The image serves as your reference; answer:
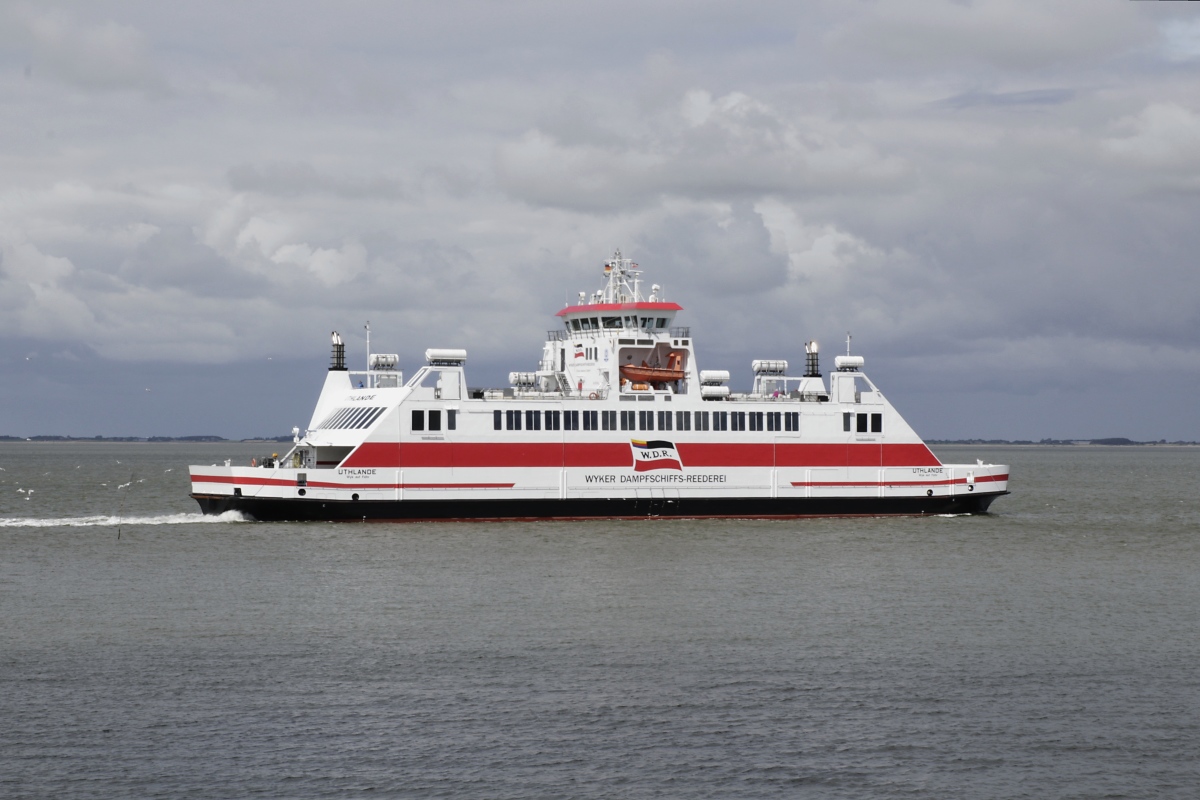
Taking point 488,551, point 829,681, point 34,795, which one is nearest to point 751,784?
point 829,681

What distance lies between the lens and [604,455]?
166 feet

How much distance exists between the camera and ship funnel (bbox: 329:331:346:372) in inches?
2099

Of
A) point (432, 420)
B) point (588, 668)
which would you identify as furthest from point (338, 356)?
point (588, 668)

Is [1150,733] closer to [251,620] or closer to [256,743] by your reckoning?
[256,743]

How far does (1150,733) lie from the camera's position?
67.4 feet

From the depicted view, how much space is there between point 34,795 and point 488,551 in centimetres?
Result: 2482

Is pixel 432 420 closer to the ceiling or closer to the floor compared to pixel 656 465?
closer to the ceiling

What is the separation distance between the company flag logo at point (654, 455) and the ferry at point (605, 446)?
0.20ft

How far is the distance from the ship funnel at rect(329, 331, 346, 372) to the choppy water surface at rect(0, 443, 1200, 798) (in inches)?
414

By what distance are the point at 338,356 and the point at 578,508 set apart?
492 inches

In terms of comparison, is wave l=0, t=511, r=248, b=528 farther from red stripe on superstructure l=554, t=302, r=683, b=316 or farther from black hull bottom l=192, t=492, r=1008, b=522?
red stripe on superstructure l=554, t=302, r=683, b=316

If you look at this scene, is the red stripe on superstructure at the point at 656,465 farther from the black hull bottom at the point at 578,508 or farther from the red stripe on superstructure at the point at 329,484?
the red stripe on superstructure at the point at 329,484

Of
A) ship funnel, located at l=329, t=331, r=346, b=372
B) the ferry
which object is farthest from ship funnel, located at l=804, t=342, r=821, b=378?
ship funnel, located at l=329, t=331, r=346, b=372

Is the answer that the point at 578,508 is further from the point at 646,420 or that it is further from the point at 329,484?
the point at 329,484
